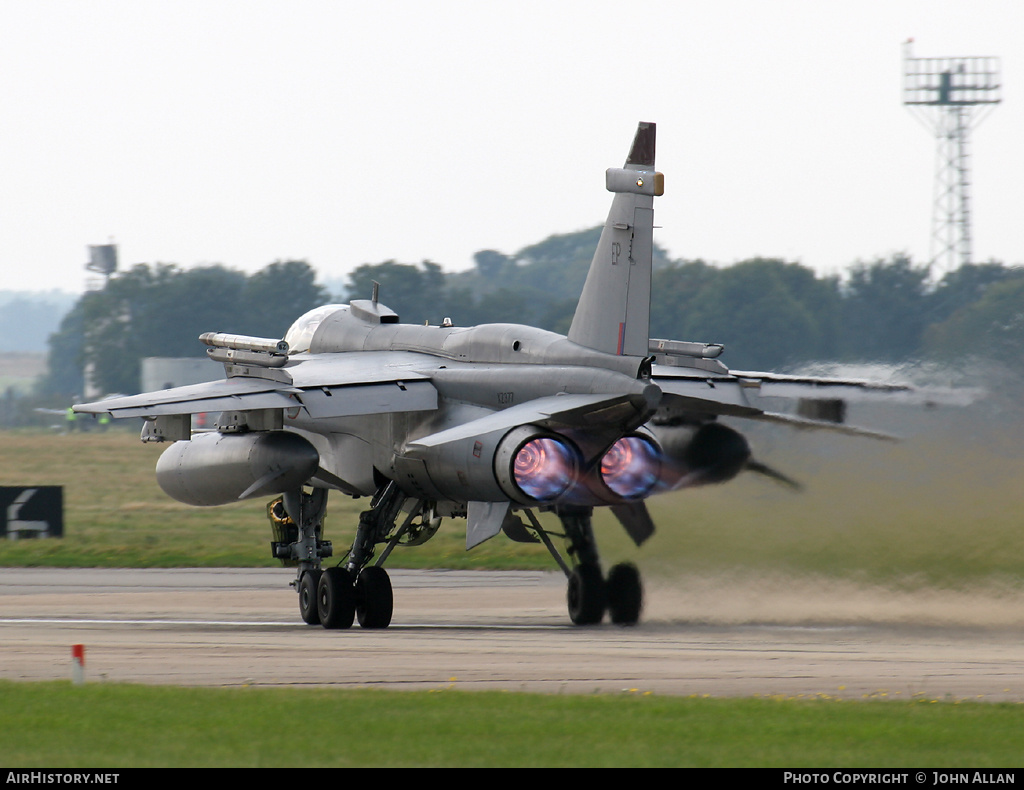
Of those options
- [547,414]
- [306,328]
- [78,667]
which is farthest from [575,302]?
[78,667]

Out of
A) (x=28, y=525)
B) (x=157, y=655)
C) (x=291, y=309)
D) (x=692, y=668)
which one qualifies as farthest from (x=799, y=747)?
(x=291, y=309)

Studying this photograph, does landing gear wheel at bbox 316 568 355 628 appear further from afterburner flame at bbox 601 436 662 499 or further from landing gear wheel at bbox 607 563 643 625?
afterburner flame at bbox 601 436 662 499

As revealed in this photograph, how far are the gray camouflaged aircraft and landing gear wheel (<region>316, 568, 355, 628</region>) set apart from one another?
0.02 meters

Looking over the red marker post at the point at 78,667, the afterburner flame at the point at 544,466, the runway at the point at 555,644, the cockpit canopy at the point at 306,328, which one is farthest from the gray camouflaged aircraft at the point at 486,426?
the red marker post at the point at 78,667

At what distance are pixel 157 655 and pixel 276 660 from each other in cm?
155

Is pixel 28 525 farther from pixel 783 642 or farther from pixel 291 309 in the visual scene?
pixel 291 309

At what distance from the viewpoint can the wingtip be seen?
19.3 meters

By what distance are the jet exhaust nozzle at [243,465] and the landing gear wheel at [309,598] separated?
1185 millimetres

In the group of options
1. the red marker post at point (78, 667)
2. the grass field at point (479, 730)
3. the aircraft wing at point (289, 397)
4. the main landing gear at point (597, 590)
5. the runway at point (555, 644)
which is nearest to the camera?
the grass field at point (479, 730)

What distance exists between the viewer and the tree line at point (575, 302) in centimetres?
2579

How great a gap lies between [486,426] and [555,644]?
2.74 m

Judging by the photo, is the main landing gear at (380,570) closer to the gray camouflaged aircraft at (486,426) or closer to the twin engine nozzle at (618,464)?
the gray camouflaged aircraft at (486,426)

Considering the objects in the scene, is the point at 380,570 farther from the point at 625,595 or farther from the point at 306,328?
the point at 306,328

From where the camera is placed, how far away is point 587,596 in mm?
21016
